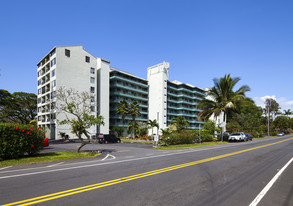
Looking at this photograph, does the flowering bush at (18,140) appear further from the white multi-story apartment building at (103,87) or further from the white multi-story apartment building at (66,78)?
the white multi-story apartment building at (66,78)

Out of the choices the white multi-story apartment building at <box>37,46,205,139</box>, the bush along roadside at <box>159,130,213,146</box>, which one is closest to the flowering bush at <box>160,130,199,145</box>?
the bush along roadside at <box>159,130,213,146</box>

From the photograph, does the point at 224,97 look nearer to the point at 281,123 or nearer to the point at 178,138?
the point at 178,138

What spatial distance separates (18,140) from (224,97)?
2817cm

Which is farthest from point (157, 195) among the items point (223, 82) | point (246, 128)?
point (246, 128)

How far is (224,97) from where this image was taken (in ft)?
101

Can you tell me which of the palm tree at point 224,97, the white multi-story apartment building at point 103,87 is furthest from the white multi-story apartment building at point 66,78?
the palm tree at point 224,97

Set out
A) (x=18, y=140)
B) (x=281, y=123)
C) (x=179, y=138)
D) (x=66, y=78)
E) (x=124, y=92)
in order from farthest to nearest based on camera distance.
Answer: (x=281, y=123) < (x=124, y=92) < (x=66, y=78) < (x=179, y=138) < (x=18, y=140)

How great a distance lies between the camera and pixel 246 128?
49469mm

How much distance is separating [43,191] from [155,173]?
4413 millimetres

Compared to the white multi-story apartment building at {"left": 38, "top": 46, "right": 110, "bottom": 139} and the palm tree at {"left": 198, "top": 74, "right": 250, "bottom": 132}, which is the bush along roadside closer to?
the palm tree at {"left": 198, "top": 74, "right": 250, "bottom": 132}

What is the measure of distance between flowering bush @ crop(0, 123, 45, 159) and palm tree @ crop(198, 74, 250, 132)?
82.5 ft

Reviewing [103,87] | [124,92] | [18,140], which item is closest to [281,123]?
[124,92]

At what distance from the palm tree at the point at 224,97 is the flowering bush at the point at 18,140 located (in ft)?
82.5

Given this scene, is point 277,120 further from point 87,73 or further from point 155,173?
point 155,173
